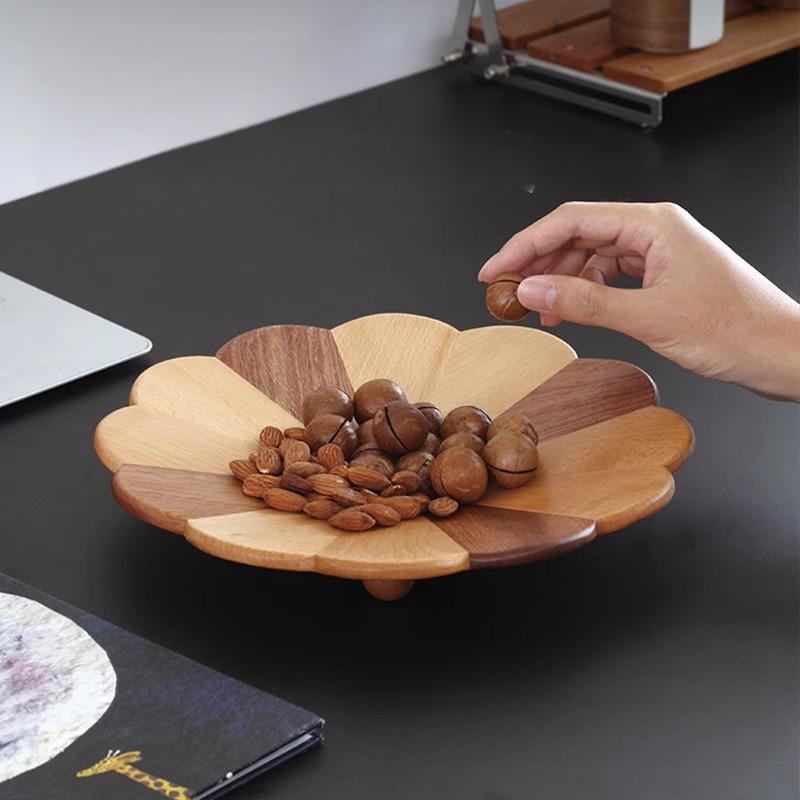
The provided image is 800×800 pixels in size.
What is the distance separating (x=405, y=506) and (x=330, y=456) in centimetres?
8

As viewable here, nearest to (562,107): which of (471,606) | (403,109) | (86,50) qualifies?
(403,109)

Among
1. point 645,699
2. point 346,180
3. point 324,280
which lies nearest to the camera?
point 645,699

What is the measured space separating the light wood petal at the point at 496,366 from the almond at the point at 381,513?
0.20 metres

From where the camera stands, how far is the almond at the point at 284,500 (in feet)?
2.89

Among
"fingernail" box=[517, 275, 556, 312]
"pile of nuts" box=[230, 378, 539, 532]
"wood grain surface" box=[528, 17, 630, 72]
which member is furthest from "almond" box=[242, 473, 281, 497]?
"wood grain surface" box=[528, 17, 630, 72]

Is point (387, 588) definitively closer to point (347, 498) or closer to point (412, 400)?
point (347, 498)

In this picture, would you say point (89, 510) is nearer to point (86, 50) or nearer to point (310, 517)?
point (310, 517)

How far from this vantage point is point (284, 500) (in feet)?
2.89

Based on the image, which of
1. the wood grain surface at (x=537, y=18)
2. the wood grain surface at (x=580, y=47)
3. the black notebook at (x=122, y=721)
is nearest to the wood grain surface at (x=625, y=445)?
the black notebook at (x=122, y=721)

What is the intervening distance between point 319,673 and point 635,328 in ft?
1.02

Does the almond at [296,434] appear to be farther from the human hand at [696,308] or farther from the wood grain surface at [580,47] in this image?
the wood grain surface at [580,47]

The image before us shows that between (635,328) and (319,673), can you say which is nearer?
(319,673)

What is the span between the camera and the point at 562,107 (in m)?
1.89

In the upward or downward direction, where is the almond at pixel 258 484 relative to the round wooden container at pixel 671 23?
downward
